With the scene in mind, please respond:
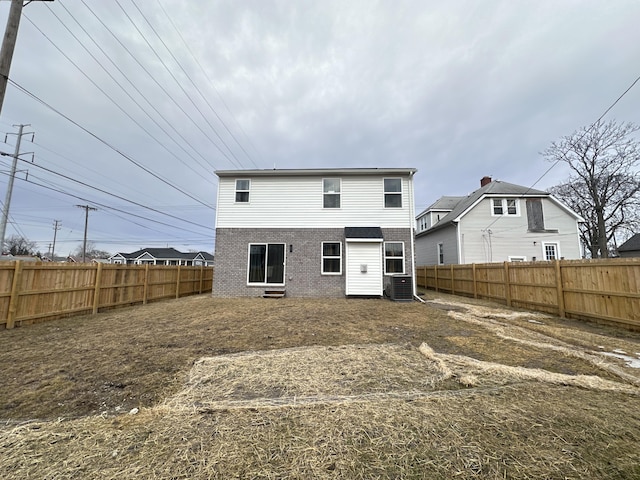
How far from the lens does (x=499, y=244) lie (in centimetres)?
1602

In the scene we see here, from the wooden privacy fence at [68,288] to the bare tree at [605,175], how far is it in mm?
26276

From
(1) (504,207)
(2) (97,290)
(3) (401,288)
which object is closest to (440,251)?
(1) (504,207)

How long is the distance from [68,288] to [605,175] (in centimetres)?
3137

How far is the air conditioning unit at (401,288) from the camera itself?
10219 mm

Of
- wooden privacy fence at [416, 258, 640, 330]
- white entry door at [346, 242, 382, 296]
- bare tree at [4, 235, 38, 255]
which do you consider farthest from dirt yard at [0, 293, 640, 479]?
bare tree at [4, 235, 38, 255]

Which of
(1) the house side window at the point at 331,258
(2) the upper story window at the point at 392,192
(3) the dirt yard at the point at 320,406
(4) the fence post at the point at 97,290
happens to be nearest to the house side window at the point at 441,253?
(2) the upper story window at the point at 392,192

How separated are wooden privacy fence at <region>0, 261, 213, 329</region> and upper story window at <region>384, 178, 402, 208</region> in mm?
10538

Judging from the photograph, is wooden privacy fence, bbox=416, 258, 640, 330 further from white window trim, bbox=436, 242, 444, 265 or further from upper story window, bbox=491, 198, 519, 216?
white window trim, bbox=436, 242, 444, 265

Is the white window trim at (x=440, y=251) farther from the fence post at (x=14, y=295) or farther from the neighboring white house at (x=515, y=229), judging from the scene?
the fence post at (x=14, y=295)

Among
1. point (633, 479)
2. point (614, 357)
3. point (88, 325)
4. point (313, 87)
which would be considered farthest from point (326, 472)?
point (313, 87)

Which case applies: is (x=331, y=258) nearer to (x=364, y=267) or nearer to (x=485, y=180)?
(x=364, y=267)

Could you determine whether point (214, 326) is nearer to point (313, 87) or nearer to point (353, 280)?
point (353, 280)

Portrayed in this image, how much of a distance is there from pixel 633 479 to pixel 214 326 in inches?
249

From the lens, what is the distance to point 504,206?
1633 centimetres
